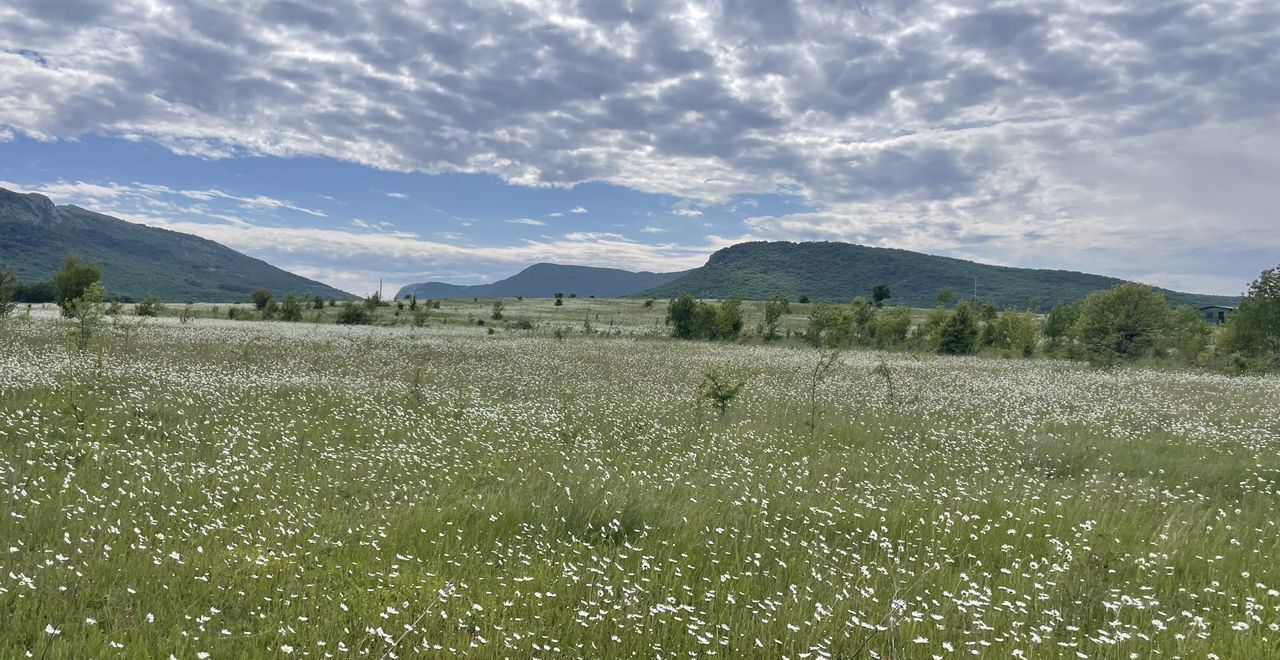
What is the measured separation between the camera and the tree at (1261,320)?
1414 inches

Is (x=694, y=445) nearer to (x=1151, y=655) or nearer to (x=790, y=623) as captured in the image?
(x=790, y=623)

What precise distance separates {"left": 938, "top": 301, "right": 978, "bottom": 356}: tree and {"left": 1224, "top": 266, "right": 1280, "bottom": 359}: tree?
1423 centimetres

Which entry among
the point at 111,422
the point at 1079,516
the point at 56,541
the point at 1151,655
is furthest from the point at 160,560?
the point at 1079,516

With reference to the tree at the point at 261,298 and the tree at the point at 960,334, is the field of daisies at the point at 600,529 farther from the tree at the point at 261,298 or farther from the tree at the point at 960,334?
the tree at the point at 261,298

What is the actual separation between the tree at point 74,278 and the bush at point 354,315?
17061mm

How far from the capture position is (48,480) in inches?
263

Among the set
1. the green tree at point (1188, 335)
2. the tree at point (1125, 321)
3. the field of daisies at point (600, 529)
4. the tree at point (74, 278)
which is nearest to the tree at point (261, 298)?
the tree at point (74, 278)

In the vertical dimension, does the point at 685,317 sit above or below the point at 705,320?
above

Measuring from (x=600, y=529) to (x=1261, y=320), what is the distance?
47.5 meters

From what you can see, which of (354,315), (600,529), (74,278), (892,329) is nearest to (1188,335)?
(892,329)

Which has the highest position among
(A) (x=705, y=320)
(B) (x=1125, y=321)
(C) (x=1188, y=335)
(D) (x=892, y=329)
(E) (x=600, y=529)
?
(B) (x=1125, y=321)

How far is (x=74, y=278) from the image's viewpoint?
44938 millimetres

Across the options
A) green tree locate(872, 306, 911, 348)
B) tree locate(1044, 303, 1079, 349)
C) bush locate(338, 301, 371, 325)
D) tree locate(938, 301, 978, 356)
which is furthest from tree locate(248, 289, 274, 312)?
tree locate(1044, 303, 1079, 349)

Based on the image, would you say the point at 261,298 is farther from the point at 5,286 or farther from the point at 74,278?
the point at 5,286
